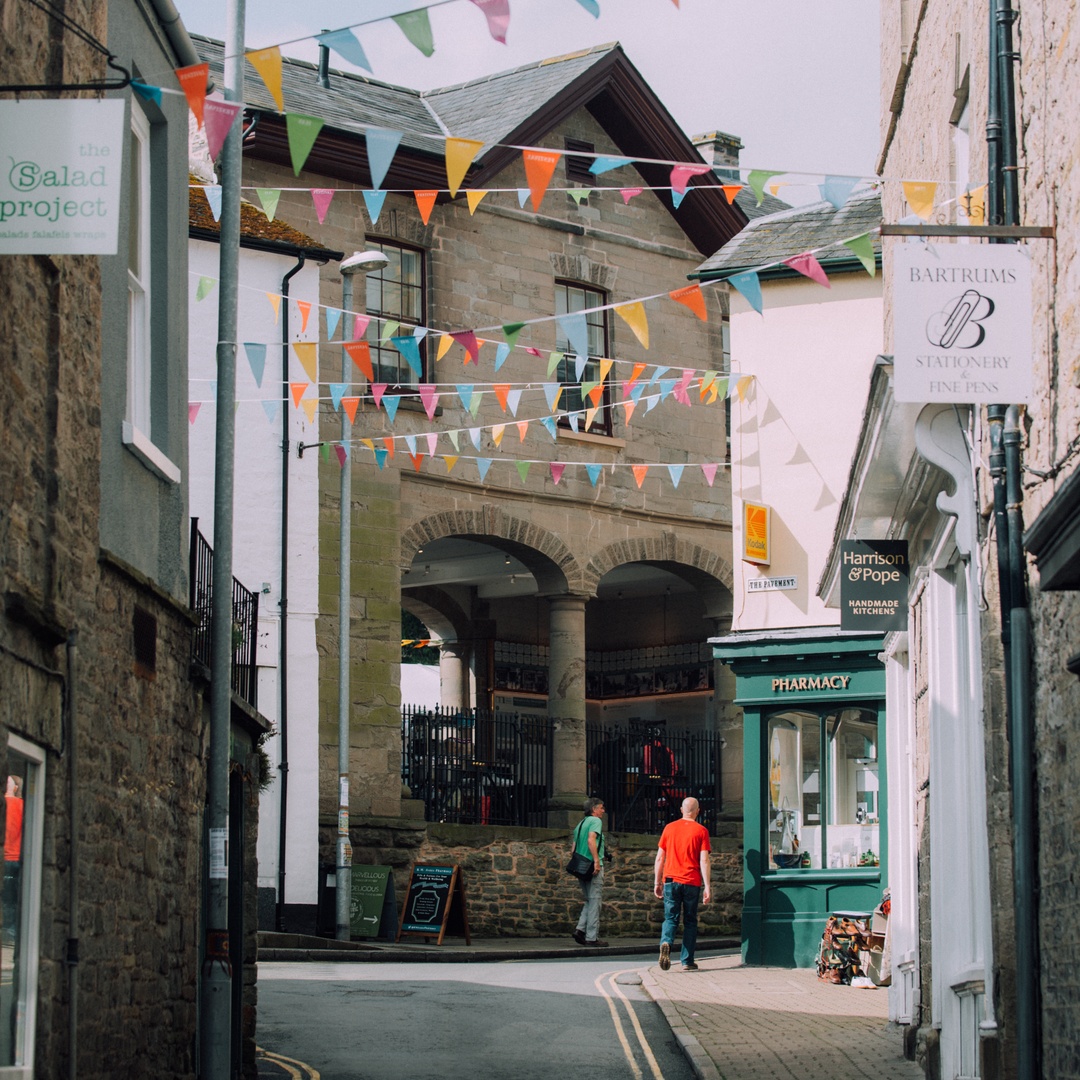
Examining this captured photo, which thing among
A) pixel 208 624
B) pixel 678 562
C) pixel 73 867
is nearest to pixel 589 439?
pixel 678 562

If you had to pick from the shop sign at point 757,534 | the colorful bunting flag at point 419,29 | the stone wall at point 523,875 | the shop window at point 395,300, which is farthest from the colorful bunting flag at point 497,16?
the shop window at point 395,300

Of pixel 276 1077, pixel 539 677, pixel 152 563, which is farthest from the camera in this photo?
pixel 539 677

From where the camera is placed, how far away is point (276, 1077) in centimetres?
1053

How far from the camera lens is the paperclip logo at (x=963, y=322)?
304 inches

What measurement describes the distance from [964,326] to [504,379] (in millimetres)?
16687

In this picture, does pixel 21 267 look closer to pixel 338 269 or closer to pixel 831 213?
pixel 831 213

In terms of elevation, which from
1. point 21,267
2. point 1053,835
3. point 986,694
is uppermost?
point 21,267

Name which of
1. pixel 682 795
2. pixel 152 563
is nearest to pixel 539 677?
pixel 682 795

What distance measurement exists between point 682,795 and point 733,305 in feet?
28.3

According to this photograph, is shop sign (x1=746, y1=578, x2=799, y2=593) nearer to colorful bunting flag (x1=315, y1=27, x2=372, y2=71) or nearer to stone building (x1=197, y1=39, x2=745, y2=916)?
stone building (x1=197, y1=39, x2=745, y2=916)

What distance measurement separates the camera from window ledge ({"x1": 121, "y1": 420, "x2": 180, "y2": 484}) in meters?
9.22

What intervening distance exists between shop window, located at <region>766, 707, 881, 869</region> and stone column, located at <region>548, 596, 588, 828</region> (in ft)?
19.6

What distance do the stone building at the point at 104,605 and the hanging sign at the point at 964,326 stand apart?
3.40 m

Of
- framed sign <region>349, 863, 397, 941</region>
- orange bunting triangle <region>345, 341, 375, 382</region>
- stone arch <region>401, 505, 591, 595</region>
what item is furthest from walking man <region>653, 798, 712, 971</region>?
stone arch <region>401, 505, 591, 595</region>
